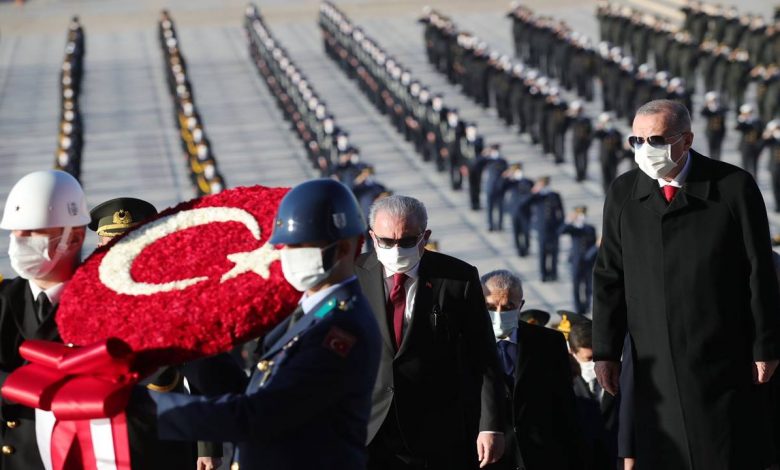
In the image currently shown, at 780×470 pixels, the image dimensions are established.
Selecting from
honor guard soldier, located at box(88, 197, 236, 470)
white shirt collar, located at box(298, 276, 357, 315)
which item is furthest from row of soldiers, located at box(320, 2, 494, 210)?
white shirt collar, located at box(298, 276, 357, 315)

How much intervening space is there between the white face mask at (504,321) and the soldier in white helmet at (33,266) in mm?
1754

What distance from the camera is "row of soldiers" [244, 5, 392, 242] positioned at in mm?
17266

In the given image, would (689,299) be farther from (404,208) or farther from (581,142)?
(581,142)

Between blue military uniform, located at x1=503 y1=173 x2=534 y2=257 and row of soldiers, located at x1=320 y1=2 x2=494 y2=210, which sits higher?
blue military uniform, located at x1=503 y1=173 x2=534 y2=257

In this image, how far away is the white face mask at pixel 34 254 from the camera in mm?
3879

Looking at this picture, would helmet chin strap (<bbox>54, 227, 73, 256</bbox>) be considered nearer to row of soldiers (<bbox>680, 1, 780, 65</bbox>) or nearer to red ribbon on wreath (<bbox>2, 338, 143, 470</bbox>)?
red ribbon on wreath (<bbox>2, 338, 143, 470</bbox>)

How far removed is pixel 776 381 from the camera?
483 centimetres

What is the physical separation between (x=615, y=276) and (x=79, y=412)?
170 centimetres

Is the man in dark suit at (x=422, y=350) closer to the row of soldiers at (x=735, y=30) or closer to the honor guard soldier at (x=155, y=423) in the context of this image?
the honor guard soldier at (x=155, y=423)

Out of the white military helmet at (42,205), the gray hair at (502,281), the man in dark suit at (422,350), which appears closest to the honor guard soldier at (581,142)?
the gray hair at (502,281)

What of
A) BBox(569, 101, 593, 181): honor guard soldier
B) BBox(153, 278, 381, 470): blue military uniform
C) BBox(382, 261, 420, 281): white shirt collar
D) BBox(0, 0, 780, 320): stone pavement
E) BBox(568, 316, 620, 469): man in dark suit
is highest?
BBox(153, 278, 381, 470): blue military uniform

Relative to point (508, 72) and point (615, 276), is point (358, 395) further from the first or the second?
point (508, 72)

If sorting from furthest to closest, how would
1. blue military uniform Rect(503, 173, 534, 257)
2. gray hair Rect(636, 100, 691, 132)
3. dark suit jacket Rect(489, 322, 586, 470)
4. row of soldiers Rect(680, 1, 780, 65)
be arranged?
row of soldiers Rect(680, 1, 780, 65) → blue military uniform Rect(503, 173, 534, 257) → dark suit jacket Rect(489, 322, 586, 470) → gray hair Rect(636, 100, 691, 132)

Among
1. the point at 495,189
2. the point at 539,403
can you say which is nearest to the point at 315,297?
the point at 539,403
